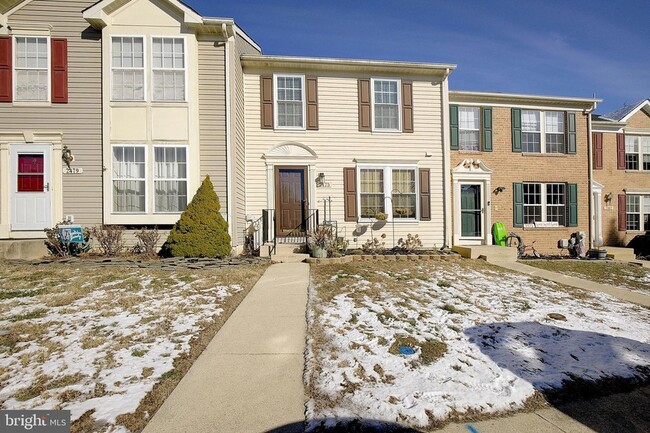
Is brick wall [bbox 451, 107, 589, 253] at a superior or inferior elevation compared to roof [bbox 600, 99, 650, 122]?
inferior

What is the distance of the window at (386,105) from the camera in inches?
423

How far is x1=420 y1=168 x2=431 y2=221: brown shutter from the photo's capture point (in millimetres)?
10789

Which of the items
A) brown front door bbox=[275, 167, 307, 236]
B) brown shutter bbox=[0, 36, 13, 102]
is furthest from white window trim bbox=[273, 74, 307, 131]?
brown shutter bbox=[0, 36, 13, 102]

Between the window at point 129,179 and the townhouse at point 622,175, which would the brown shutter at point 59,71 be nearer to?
the window at point 129,179

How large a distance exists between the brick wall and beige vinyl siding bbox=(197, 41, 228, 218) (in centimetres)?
762

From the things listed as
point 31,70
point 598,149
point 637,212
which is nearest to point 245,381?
point 31,70

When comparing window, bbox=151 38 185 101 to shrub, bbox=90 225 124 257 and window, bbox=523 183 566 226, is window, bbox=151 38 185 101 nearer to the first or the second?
shrub, bbox=90 225 124 257

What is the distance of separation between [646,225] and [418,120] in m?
11.2

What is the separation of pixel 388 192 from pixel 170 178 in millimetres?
6436

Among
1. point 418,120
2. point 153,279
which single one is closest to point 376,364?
point 153,279

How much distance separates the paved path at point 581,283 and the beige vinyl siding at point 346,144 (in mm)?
2456

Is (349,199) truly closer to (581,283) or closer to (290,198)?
(290,198)

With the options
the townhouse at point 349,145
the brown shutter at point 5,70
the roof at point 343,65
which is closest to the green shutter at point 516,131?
the townhouse at point 349,145

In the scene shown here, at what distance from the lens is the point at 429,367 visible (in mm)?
3275
